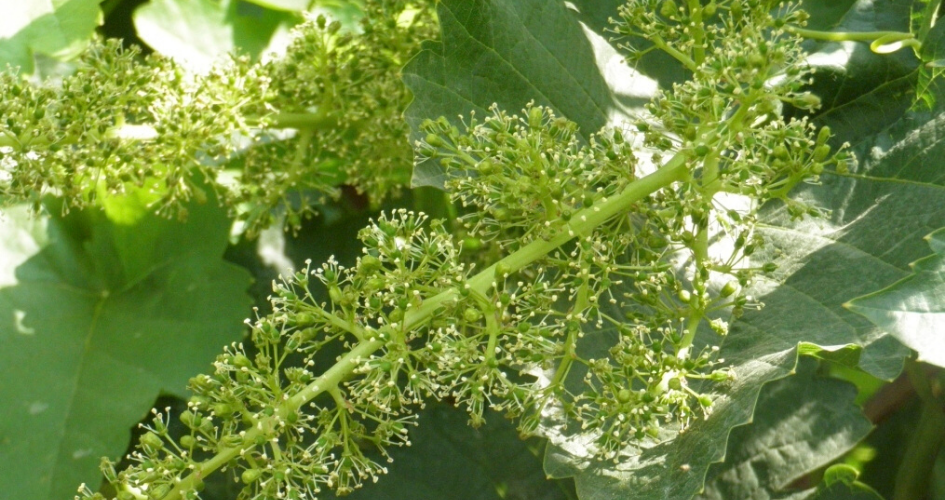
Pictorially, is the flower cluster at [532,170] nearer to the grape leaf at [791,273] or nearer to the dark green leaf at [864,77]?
the grape leaf at [791,273]

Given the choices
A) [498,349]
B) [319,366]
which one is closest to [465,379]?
[498,349]

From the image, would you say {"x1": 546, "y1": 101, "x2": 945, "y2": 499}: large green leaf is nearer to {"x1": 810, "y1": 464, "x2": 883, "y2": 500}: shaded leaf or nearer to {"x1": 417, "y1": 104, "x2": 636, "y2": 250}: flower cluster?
{"x1": 417, "y1": 104, "x2": 636, "y2": 250}: flower cluster

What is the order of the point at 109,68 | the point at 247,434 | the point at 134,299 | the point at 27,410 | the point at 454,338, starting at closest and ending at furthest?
the point at 247,434
the point at 454,338
the point at 109,68
the point at 27,410
the point at 134,299

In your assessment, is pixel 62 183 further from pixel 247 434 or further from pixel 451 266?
pixel 451 266

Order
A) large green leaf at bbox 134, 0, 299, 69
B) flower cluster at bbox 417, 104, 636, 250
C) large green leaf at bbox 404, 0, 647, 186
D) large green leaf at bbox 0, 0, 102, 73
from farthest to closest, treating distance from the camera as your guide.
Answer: large green leaf at bbox 134, 0, 299, 69 < large green leaf at bbox 0, 0, 102, 73 < large green leaf at bbox 404, 0, 647, 186 < flower cluster at bbox 417, 104, 636, 250

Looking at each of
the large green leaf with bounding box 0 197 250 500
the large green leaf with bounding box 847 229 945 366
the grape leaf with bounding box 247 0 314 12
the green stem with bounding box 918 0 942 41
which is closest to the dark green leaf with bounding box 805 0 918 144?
the green stem with bounding box 918 0 942 41

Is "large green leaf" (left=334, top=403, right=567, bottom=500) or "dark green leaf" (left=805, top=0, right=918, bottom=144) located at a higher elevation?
"dark green leaf" (left=805, top=0, right=918, bottom=144)

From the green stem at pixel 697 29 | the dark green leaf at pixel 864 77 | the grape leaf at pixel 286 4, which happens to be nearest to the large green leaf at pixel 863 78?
the dark green leaf at pixel 864 77
